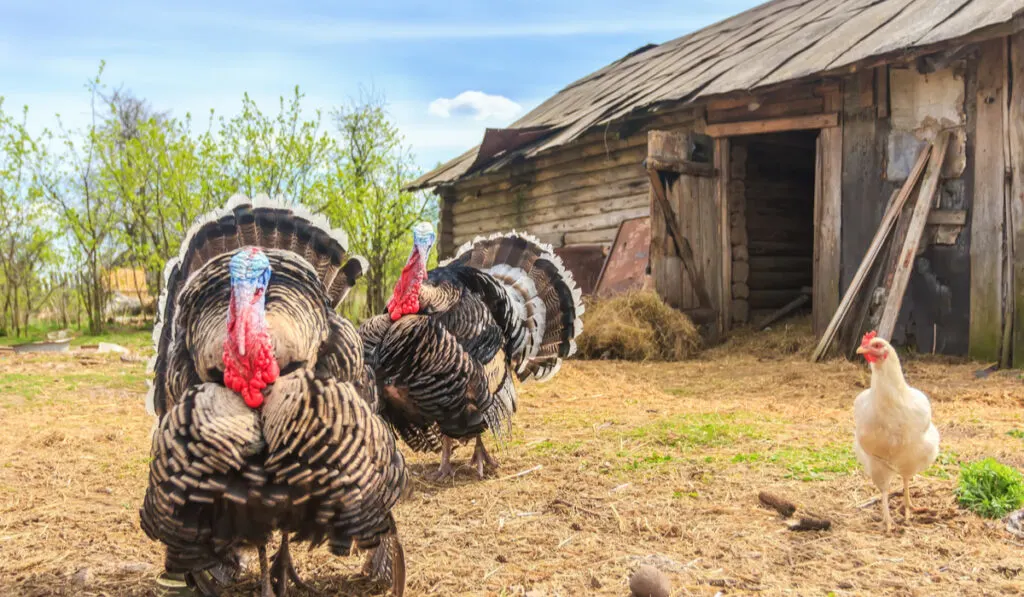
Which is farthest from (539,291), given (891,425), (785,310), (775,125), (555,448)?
(785,310)

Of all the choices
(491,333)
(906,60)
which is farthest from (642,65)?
(491,333)

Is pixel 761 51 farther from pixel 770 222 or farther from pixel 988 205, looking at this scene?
pixel 988 205

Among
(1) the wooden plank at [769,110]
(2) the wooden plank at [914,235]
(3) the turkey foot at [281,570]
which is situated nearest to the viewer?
(3) the turkey foot at [281,570]

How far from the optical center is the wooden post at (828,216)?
875 cm

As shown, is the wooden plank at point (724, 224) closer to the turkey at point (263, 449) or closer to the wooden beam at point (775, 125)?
the wooden beam at point (775, 125)

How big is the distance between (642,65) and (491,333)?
11473 mm

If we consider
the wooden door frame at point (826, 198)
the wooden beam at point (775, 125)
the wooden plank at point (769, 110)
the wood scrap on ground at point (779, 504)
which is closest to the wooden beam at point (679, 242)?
the wooden beam at point (775, 125)

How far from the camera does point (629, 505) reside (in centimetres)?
389

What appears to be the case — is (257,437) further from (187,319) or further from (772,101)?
(772,101)

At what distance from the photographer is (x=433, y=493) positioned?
4512mm

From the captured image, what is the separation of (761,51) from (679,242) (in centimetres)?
284

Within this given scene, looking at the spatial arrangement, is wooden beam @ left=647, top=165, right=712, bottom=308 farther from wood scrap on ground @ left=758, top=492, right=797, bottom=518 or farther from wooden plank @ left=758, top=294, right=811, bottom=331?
wood scrap on ground @ left=758, top=492, right=797, bottom=518

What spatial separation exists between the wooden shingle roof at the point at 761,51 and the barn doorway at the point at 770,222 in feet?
4.26

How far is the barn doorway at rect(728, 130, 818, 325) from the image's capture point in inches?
416
